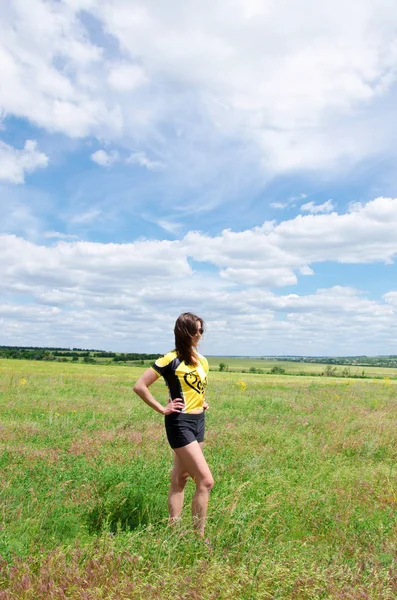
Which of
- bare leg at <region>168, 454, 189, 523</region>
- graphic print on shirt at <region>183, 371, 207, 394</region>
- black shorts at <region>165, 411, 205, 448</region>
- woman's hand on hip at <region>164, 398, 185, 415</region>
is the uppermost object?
graphic print on shirt at <region>183, 371, 207, 394</region>

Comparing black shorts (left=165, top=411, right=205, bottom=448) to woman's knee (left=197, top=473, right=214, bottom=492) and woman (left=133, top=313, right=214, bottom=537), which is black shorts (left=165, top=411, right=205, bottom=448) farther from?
woman's knee (left=197, top=473, right=214, bottom=492)

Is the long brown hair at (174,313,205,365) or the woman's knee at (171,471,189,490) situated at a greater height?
the long brown hair at (174,313,205,365)

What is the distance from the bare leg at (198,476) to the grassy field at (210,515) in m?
0.17

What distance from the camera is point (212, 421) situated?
13328 millimetres

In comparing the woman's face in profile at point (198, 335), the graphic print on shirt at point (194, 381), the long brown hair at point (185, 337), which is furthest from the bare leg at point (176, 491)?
the woman's face in profile at point (198, 335)

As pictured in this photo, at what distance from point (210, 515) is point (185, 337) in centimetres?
215

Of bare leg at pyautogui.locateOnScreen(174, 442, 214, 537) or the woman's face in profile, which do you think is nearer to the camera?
bare leg at pyautogui.locateOnScreen(174, 442, 214, 537)

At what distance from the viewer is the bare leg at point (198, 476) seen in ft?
16.2

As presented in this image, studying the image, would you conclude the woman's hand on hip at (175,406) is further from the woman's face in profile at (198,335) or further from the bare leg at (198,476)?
the woman's face in profile at (198,335)

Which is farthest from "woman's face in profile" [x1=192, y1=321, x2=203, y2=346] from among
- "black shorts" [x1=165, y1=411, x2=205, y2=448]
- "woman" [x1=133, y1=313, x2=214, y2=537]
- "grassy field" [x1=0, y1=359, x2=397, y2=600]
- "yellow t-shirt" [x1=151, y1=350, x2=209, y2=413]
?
"grassy field" [x1=0, y1=359, x2=397, y2=600]

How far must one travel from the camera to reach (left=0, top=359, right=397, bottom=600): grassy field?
153 inches

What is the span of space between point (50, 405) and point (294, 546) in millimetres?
11669

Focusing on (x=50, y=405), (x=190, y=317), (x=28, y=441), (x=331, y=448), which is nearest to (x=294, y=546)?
(x=190, y=317)

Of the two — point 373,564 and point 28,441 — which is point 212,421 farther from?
point 373,564
